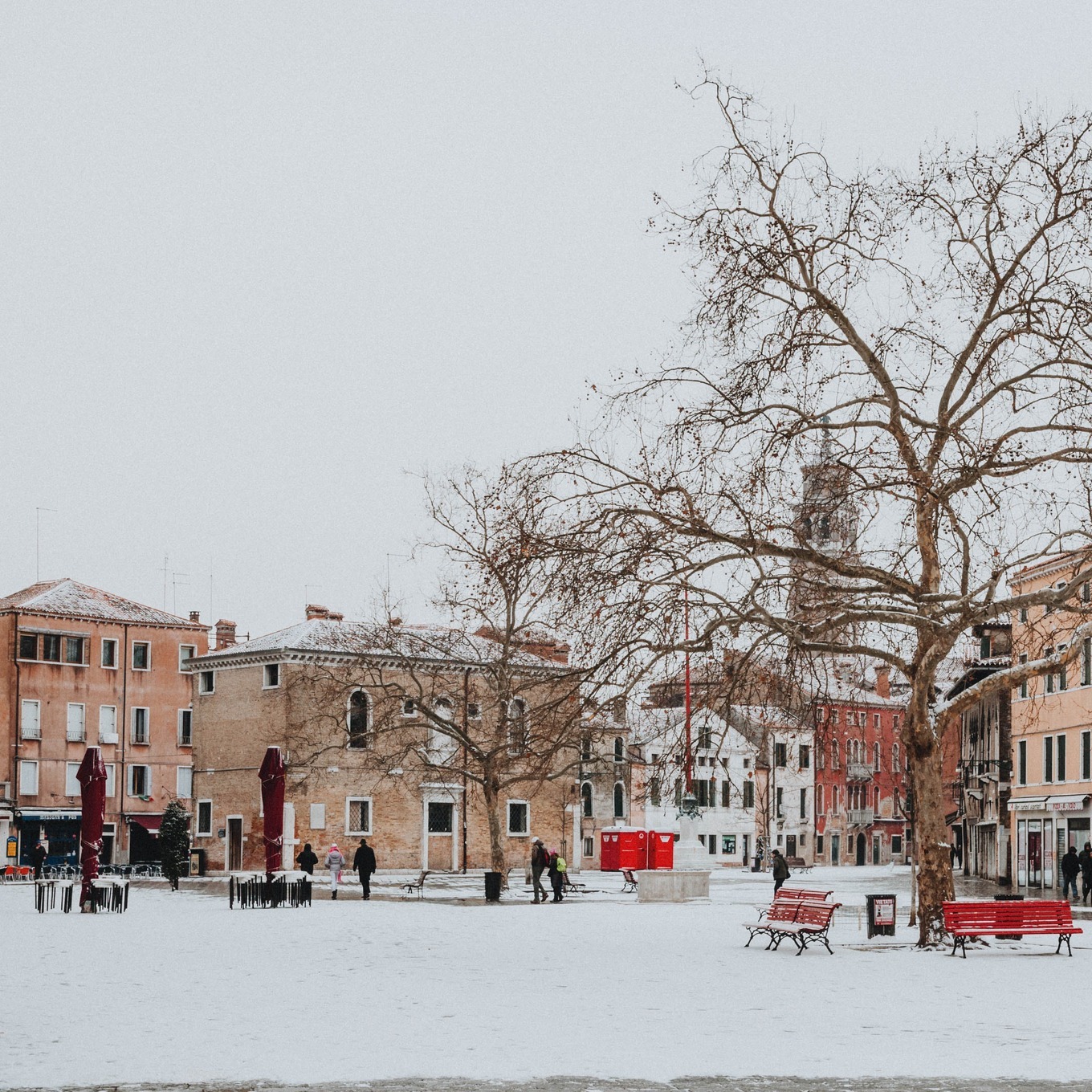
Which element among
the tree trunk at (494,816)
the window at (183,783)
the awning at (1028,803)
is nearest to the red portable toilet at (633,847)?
the awning at (1028,803)

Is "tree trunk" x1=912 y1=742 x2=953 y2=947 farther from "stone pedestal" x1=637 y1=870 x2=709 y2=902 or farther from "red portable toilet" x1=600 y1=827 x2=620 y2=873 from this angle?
"red portable toilet" x1=600 y1=827 x2=620 y2=873

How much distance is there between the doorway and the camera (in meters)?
63.2

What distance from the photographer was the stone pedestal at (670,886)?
3912cm

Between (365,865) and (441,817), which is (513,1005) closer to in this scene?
(365,865)

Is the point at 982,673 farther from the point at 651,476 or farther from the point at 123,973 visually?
the point at 123,973

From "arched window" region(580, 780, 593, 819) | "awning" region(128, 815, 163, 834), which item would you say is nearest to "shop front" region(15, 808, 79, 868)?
"awning" region(128, 815, 163, 834)

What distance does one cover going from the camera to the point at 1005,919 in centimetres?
2284

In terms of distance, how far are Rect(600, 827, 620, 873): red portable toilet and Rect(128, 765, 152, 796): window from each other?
789 inches

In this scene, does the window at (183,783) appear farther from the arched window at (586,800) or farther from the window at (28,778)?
the arched window at (586,800)

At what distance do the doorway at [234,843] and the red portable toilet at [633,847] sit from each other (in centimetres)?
1553

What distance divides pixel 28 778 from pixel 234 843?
12.4 metres

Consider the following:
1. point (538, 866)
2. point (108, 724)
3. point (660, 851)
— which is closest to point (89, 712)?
point (108, 724)

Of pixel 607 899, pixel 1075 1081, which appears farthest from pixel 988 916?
pixel 607 899

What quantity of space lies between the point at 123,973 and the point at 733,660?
8799 mm
